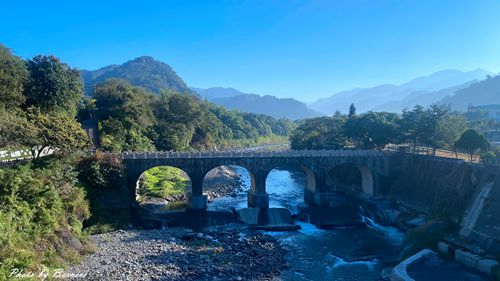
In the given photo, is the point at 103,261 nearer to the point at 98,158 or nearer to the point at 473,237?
the point at 98,158

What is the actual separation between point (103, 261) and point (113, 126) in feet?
104

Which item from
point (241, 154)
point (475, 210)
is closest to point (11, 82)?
point (241, 154)

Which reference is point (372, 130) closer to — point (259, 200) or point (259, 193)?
point (259, 193)

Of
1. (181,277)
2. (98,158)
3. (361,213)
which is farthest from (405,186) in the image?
(98,158)

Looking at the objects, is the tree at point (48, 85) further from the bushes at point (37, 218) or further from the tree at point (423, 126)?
the tree at point (423, 126)

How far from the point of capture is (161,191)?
1902 inches

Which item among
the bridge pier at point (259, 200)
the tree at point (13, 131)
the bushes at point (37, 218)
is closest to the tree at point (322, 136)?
the bridge pier at point (259, 200)

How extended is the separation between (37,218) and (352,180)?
137 feet

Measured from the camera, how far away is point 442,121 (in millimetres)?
47281

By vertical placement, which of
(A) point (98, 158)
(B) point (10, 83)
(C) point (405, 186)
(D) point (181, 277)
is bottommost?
(D) point (181, 277)

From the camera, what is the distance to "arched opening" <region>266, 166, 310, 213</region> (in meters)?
49.0

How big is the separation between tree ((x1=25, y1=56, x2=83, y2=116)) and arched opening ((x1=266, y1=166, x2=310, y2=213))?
1129 inches

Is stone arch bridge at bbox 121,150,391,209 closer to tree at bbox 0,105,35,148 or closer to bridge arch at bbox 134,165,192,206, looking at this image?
bridge arch at bbox 134,165,192,206

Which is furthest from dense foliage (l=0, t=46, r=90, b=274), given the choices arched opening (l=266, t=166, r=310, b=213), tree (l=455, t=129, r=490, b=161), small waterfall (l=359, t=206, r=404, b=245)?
tree (l=455, t=129, r=490, b=161)
